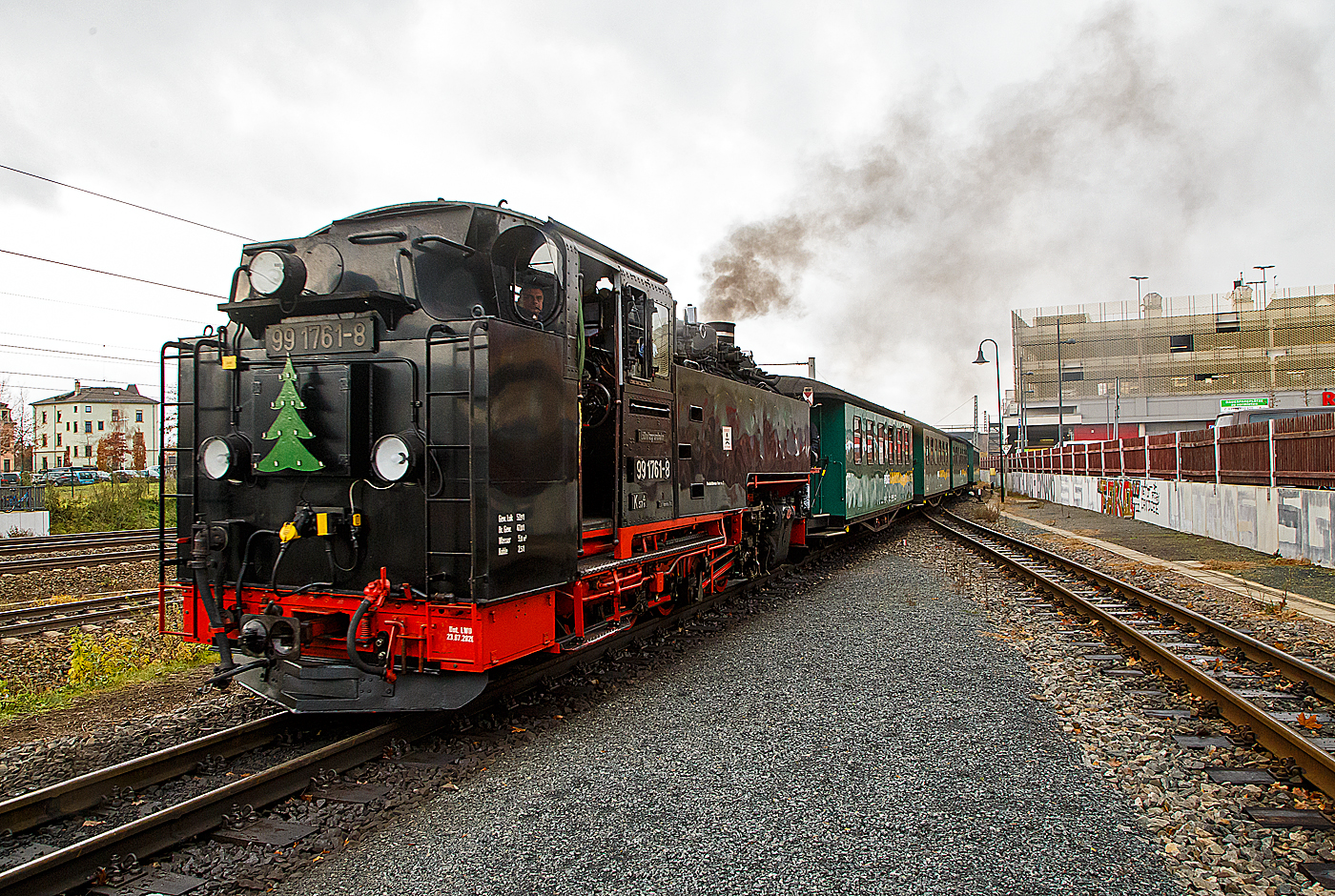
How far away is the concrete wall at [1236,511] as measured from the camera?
489 inches

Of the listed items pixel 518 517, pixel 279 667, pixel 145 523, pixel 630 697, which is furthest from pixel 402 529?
pixel 145 523

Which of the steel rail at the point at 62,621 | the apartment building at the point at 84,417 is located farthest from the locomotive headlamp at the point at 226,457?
the apartment building at the point at 84,417

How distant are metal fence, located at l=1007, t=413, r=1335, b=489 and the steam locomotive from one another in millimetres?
13241

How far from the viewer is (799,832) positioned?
3945 mm

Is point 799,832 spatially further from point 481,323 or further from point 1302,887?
point 481,323

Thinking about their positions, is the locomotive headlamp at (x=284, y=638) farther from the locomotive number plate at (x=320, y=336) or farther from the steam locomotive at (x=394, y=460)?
the locomotive number plate at (x=320, y=336)

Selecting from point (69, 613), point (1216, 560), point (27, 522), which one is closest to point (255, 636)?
point (69, 613)

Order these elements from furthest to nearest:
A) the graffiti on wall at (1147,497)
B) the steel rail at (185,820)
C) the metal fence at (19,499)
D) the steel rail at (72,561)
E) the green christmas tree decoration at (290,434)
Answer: the graffiti on wall at (1147,497), the metal fence at (19,499), the steel rail at (72,561), the green christmas tree decoration at (290,434), the steel rail at (185,820)

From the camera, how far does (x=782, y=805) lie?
4.25 m

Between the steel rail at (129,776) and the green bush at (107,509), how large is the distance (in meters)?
18.9

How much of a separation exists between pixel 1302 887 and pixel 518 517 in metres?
4.18

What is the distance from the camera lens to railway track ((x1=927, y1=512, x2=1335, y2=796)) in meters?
4.96

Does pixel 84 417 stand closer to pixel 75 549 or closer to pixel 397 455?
pixel 75 549

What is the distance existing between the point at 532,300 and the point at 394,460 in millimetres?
1559
